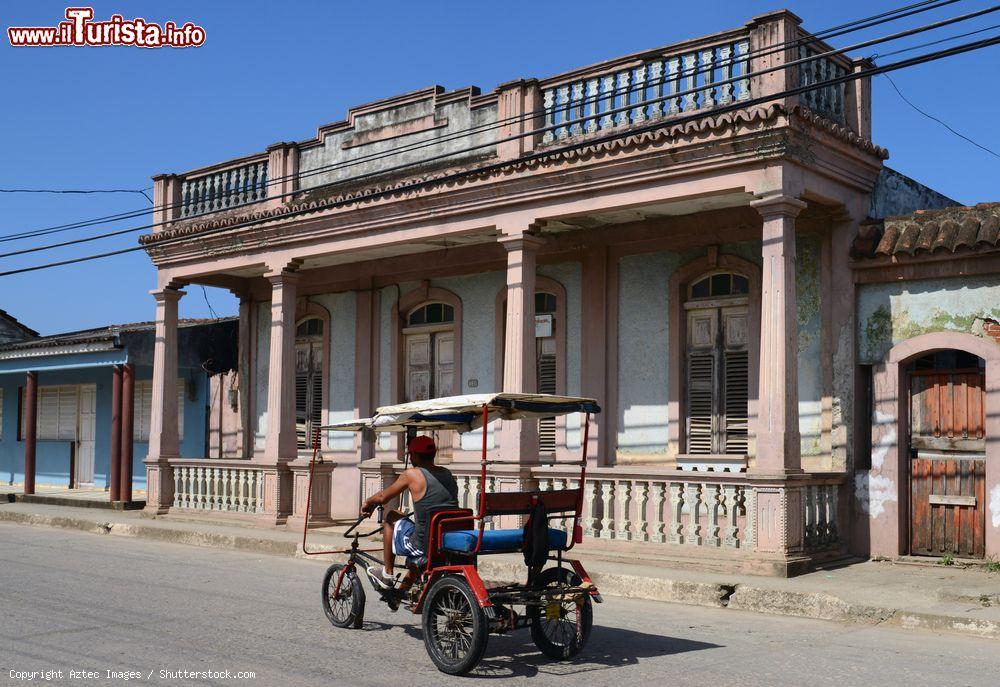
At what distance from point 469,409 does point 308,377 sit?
11622mm

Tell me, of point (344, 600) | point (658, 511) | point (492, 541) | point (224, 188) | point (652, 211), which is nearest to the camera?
point (492, 541)

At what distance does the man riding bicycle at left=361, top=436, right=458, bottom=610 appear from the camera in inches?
320

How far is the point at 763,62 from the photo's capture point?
12.2 metres

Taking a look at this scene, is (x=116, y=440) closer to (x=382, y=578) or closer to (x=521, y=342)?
(x=521, y=342)

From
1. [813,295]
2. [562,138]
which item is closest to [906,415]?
[813,295]

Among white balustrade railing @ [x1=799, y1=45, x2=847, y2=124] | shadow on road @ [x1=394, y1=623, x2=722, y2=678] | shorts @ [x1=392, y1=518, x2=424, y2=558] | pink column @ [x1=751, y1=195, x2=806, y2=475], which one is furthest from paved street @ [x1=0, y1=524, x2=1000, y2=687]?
white balustrade railing @ [x1=799, y1=45, x2=847, y2=124]

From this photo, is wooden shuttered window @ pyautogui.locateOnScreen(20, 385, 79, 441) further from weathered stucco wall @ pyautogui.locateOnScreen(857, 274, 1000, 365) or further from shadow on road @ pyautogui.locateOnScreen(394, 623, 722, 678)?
shadow on road @ pyautogui.locateOnScreen(394, 623, 722, 678)

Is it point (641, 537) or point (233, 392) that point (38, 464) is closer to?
point (233, 392)

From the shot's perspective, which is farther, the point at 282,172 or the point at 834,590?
the point at 282,172

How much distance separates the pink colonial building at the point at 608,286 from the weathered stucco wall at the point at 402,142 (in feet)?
0.14

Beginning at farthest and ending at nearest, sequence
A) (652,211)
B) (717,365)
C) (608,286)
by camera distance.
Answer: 1. (608,286)
2. (717,365)
3. (652,211)

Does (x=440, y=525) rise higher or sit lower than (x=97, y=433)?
lower

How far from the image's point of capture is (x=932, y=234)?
12.4 m

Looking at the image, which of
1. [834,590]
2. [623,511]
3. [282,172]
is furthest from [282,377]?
[834,590]
